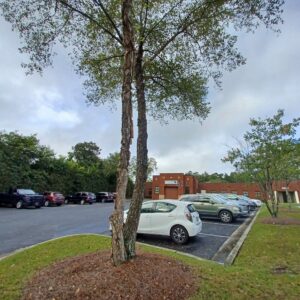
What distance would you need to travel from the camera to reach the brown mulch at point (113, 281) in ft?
14.8

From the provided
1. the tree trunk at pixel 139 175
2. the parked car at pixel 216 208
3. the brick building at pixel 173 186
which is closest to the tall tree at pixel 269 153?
the parked car at pixel 216 208

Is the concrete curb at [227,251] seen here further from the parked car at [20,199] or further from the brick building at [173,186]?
the brick building at [173,186]

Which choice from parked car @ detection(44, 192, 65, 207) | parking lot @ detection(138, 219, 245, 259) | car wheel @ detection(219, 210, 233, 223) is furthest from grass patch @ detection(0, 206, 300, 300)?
parked car @ detection(44, 192, 65, 207)

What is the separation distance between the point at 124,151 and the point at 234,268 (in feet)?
11.3

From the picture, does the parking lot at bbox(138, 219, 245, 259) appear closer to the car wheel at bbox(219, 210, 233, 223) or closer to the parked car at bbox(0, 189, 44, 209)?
the car wheel at bbox(219, 210, 233, 223)

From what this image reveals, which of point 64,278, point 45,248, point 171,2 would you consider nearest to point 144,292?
point 64,278

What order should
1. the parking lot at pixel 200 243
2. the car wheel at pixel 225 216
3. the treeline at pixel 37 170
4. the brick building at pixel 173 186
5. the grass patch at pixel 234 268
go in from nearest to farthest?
the grass patch at pixel 234 268 → the parking lot at pixel 200 243 → the car wheel at pixel 225 216 → the treeline at pixel 37 170 → the brick building at pixel 173 186

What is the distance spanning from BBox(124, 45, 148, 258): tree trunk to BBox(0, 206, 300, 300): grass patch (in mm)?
1434

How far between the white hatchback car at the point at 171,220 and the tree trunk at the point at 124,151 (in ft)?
14.8

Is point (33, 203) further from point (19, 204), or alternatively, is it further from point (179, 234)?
point (179, 234)

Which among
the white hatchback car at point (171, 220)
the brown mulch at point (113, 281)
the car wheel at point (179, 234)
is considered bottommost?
the brown mulch at point (113, 281)

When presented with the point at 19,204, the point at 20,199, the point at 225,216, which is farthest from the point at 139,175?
the point at 19,204

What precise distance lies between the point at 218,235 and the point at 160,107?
575 centimetres

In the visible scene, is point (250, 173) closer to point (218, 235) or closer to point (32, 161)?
point (218, 235)
